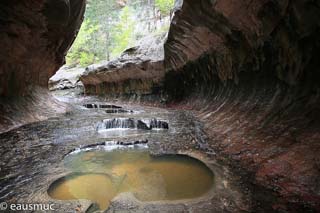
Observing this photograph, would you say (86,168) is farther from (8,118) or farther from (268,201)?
(8,118)

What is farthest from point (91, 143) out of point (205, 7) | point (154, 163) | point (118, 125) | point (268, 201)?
point (205, 7)

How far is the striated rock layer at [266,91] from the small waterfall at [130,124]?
6.59ft

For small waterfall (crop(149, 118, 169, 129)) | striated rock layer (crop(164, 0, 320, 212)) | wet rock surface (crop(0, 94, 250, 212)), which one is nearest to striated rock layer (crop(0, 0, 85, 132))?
wet rock surface (crop(0, 94, 250, 212))

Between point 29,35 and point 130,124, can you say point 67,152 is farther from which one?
point 29,35

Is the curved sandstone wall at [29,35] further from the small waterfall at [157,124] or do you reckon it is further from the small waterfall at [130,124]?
the small waterfall at [157,124]

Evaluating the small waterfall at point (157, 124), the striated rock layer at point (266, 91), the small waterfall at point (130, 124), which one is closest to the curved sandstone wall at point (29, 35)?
the small waterfall at point (130, 124)

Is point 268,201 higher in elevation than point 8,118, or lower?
lower

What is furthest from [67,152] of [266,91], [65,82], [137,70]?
[65,82]

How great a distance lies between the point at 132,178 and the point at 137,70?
14477mm

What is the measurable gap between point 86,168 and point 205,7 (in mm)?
6059

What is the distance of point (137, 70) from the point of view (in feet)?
60.7

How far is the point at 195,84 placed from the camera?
46.8ft

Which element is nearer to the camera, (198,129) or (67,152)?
(67,152)

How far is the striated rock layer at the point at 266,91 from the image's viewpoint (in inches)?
152
